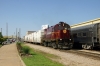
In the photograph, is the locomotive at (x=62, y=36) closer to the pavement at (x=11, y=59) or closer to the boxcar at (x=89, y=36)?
the boxcar at (x=89, y=36)

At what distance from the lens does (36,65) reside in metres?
12.0

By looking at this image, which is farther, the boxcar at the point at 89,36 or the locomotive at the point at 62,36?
the locomotive at the point at 62,36

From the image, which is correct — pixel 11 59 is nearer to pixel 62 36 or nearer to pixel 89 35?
pixel 89 35

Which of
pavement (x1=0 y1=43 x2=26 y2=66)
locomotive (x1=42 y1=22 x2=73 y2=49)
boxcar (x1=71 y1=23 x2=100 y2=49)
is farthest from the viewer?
locomotive (x1=42 y1=22 x2=73 y2=49)

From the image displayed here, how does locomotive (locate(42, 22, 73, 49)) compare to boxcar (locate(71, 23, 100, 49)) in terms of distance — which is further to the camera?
locomotive (locate(42, 22, 73, 49))

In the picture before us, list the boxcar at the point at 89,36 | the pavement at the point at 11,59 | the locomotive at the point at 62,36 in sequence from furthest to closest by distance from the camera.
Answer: the locomotive at the point at 62,36 → the boxcar at the point at 89,36 → the pavement at the point at 11,59

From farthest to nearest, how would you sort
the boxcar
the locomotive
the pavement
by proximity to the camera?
the locomotive, the boxcar, the pavement

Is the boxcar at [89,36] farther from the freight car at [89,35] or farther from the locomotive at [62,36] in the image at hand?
the locomotive at [62,36]

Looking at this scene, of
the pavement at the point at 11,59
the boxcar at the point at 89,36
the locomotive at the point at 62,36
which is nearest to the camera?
the pavement at the point at 11,59

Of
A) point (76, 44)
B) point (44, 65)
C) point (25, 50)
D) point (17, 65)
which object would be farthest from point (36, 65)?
point (76, 44)

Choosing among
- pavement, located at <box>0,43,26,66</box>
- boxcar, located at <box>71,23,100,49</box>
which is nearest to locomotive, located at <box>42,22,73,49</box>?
boxcar, located at <box>71,23,100,49</box>

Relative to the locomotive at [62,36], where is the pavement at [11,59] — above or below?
below

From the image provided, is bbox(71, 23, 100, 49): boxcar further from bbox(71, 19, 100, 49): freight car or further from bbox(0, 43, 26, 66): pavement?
bbox(0, 43, 26, 66): pavement

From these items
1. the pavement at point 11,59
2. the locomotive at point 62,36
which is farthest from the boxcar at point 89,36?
the pavement at point 11,59
